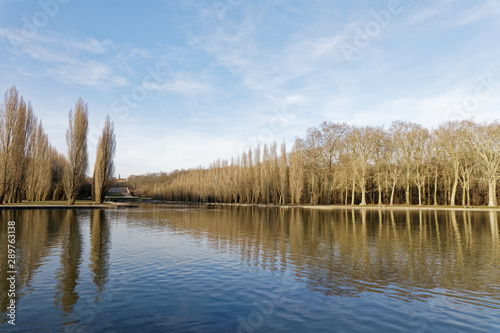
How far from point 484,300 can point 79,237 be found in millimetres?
18244

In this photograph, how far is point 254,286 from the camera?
8.87 metres

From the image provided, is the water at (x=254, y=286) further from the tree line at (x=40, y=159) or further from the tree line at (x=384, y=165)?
the tree line at (x=384, y=165)

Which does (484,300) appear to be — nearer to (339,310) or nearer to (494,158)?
(339,310)

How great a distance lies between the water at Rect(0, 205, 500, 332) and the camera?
21.0 ft

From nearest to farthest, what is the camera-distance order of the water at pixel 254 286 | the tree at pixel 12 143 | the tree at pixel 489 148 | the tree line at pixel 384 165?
1. the water at pixel 254 286
2. the tree at pixel 12 143
3. the tree at pixel 489 148
4. the tree line at pixel 384 165

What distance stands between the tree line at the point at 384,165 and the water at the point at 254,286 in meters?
41.2

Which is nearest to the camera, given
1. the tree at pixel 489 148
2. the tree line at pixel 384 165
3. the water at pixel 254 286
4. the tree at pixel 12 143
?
the water at pixel 254 286

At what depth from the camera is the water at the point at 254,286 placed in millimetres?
6410

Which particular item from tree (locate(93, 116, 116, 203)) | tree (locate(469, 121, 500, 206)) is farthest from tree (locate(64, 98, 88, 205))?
tree (locate(469, 121, 500, 206))

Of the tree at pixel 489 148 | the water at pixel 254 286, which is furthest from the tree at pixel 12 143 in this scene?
the tree at pixel 489 148

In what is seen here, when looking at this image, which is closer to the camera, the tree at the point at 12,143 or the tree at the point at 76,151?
the tree at the point at 12,143

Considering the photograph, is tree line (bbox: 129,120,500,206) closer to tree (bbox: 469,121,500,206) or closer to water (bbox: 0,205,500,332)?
tree (bbox: 469,121,500,206)

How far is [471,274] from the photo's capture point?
10.0 metres

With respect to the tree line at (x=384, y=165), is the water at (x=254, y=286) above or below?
below
